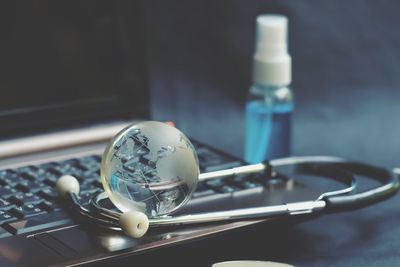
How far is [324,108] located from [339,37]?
8 centimetres

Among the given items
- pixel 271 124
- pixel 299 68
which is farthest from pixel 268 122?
pixel 299 68

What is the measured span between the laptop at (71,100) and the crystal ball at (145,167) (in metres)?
0.05

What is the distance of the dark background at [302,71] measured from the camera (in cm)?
90

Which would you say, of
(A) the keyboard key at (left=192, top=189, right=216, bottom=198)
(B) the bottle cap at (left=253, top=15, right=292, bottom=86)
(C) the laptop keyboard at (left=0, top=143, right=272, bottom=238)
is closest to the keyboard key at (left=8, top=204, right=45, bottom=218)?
(C) the laptop keyboard at (left=0, top=143, right=272, bottom=238)

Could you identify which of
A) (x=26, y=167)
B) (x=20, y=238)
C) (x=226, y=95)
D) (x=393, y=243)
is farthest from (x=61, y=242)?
(x=226, y=95)

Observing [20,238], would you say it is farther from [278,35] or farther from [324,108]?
[324,108]

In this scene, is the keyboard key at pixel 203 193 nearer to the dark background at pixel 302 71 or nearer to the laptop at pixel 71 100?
the laptop at pixel 71 100

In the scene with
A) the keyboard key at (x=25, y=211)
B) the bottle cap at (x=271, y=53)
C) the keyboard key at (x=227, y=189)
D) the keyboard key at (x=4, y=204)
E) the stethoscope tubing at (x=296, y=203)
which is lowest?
the keyboard key at (x=25, y=211)

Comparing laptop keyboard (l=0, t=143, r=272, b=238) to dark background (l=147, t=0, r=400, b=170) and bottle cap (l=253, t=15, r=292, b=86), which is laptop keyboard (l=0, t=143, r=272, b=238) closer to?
bottle cap (l=253, t=15, r=292, b=86)

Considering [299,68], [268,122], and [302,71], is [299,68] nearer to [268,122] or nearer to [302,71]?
[302,71]

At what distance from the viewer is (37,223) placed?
0.58 metres

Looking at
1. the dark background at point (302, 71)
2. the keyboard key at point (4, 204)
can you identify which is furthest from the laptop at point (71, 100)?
the dark background at point (302, 71)

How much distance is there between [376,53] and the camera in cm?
96

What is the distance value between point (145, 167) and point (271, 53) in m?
0.25
